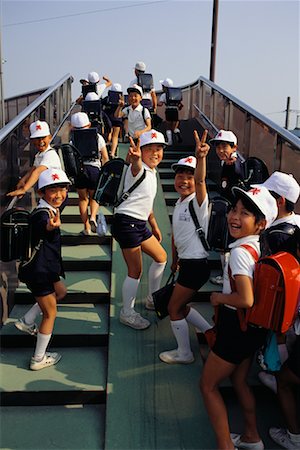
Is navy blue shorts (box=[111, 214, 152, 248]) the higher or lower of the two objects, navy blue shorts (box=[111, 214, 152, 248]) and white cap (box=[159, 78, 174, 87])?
the lower

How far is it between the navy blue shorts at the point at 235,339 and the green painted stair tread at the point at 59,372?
126 cm

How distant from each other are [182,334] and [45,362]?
1.15 meters

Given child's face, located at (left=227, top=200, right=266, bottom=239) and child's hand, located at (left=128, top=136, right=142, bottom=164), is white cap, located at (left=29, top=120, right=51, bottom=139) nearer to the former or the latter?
child's hand, located at (left=128, top=136, right=142, bottom=164)

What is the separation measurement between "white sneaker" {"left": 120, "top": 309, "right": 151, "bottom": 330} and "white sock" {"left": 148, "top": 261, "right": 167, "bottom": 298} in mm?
357

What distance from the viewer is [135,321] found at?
4309 millimetres

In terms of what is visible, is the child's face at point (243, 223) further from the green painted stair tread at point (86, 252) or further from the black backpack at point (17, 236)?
the green painted stair tread at point (86, 252)

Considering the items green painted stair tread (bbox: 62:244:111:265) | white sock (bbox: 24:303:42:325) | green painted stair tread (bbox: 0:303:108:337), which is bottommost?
green painted stair tread (bbox: 0:303:108:337)

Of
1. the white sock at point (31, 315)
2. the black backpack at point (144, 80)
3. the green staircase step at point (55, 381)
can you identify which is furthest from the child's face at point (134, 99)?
the green staircase step at point (55, 381)

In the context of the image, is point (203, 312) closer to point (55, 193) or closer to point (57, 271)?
point (57, 271)

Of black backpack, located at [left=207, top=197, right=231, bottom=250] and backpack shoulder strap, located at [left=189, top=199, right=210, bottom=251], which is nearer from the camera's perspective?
black backpack, located at [left=207, top=197, right=231, bottom=250]

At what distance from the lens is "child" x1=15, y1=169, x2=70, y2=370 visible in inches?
142

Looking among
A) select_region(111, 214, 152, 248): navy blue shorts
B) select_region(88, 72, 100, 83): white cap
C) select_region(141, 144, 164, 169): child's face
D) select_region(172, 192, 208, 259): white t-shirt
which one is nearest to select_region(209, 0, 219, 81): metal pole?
select_region(88, 72, 100, 83): white cap

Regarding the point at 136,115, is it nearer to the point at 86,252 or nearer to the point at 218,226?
the point at 86,252

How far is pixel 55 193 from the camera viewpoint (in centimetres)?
372
